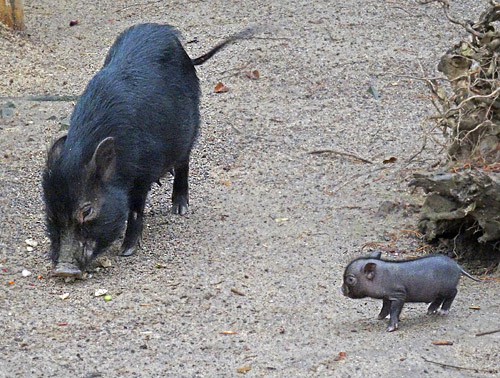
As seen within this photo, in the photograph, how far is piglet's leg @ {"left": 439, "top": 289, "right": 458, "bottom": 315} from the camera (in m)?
4.80

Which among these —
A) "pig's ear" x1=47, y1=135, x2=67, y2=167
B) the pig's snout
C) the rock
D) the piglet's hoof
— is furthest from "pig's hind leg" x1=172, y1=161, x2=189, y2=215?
the piglet's hoof

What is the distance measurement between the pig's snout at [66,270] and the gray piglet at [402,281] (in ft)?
5.36

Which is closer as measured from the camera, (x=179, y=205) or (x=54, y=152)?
(x=54, y=152)

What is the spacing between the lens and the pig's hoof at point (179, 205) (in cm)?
655

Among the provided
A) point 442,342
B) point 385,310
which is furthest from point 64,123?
point 442,342

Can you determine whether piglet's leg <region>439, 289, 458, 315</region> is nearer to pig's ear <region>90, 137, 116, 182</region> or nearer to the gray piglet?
the gray piglet

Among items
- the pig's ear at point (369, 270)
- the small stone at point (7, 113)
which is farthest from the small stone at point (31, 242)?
the small stone at point (7, 113)

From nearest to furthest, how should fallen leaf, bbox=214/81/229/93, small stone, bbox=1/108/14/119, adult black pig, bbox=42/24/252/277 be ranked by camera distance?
adult black pig, bbox=42/24/252/277 → small stone, bbox=1/108/14/119 → fallen leaf, bbox=214/81/229/93

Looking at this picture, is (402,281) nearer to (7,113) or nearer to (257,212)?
(257,212)

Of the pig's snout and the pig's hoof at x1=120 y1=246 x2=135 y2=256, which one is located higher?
the pig's snout

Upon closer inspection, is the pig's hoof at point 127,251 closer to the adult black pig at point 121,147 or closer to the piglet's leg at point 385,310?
the adult black pig at point 121,147

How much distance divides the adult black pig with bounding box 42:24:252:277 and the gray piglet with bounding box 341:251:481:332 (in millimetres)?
1652

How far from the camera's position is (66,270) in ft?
17.5

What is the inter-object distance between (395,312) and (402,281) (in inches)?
6.5
